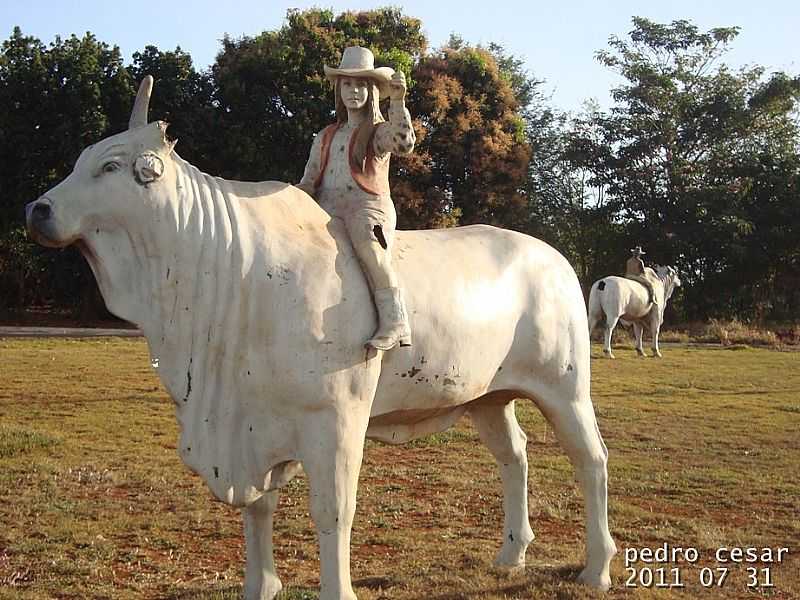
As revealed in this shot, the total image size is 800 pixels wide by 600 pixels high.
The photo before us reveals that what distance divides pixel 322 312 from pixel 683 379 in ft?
37.9

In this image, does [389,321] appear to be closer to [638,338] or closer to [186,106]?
[638,338]

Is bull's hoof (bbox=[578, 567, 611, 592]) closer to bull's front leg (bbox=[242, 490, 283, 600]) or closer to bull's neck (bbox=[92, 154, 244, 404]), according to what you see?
bull's front leg (bbox=[242, 490, 283, 600])

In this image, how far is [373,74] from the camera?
3.86 meters

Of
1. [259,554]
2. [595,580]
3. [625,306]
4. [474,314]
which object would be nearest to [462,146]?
[625,306]

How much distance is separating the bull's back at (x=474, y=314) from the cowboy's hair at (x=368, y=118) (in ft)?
1.58

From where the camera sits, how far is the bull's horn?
11.4 feet

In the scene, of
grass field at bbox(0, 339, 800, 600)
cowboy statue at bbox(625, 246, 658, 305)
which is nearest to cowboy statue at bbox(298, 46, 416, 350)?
grass field at bbox(0, 339, 800, 600)

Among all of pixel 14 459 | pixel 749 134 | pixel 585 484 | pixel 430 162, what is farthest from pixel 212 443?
pixel 749 134

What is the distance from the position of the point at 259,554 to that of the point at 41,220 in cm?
187

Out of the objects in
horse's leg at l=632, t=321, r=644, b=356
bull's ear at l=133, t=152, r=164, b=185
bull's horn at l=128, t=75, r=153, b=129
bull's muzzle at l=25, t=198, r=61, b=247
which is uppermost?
bull's horn at l=128, t=75, r=153, b=129

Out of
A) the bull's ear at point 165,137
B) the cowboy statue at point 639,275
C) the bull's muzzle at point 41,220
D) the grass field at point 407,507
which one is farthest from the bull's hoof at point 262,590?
the cowboy statue at point 639,275

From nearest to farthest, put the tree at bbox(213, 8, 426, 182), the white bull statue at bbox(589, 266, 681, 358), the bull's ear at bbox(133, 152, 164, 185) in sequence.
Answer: the bull's ear at bbox(133, 152, 164, 185)
the white bull statue at bbox(589, 266, 681, 358)
the tree at bbox(213, 8, 426, 182)

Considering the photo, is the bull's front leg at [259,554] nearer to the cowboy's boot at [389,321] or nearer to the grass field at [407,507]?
the grass field at [407,507]

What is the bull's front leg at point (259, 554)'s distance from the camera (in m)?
4.19
